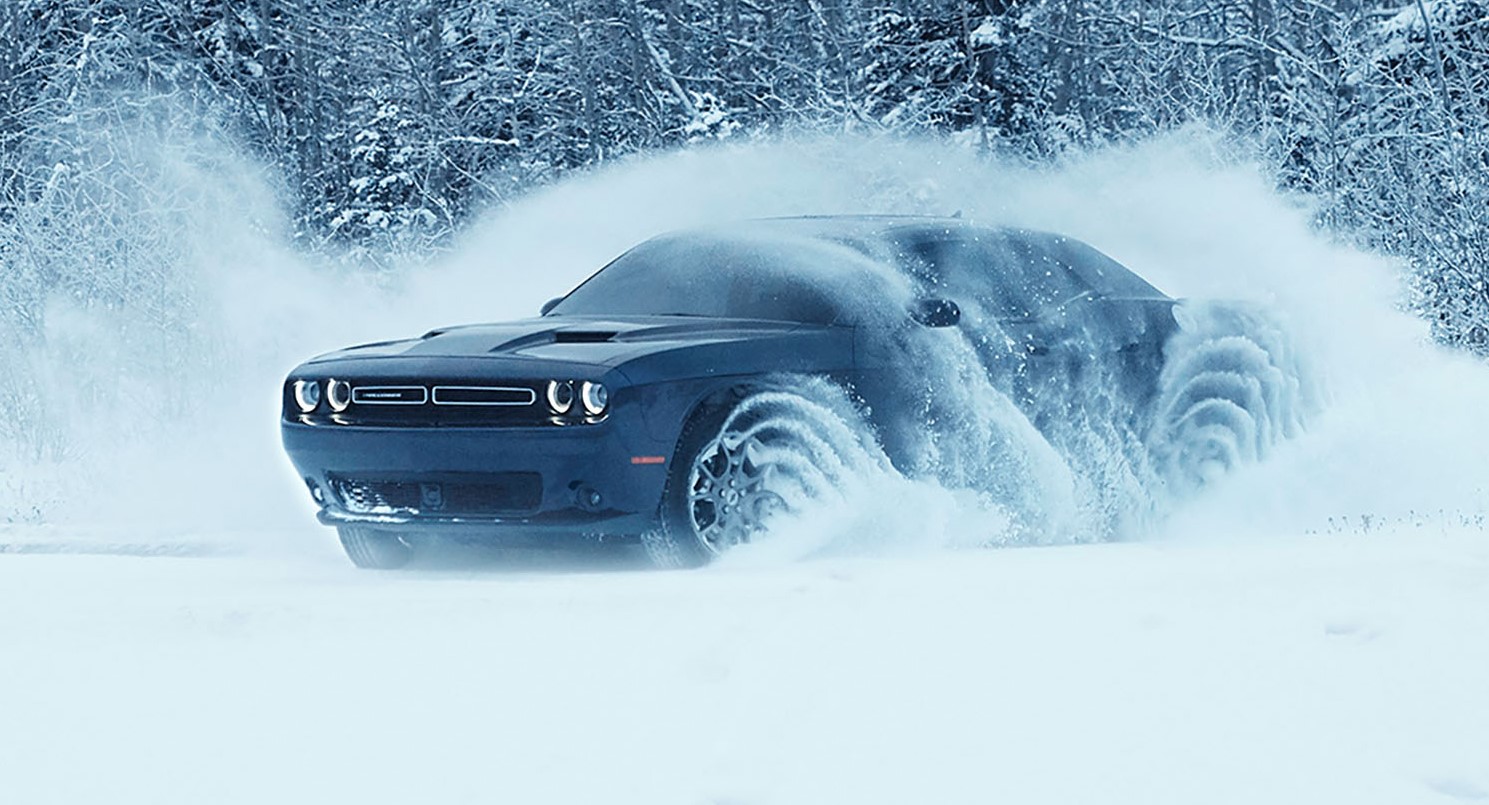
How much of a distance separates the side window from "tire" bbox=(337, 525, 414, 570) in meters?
2.17

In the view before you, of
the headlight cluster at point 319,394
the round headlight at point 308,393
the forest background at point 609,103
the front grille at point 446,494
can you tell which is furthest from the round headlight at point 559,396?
the forest background at point 609,103

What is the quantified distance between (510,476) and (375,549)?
3.03ft

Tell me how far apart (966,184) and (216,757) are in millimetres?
15651

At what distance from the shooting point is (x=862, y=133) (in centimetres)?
2191

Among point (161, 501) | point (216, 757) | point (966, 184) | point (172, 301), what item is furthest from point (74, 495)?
point (966, 184)

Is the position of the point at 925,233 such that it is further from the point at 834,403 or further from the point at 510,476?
the point at 510,476

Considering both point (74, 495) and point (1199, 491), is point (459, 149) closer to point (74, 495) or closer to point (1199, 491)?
point (74, 495)

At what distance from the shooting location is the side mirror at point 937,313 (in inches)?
269

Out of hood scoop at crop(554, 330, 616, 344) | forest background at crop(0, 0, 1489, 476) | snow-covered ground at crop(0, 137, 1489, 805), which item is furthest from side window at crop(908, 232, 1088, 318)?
forest background at crop(0, 0, 1489, 476)

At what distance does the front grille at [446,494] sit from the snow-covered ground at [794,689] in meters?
0.52

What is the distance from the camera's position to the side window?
7.40 m

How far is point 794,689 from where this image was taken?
4.06m

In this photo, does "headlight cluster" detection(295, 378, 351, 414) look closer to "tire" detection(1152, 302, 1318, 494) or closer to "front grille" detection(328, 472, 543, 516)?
"front grille" detection(328, 472, 543, 516)

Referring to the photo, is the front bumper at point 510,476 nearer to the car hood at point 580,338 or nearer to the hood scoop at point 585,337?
the car hood at point 580,338
